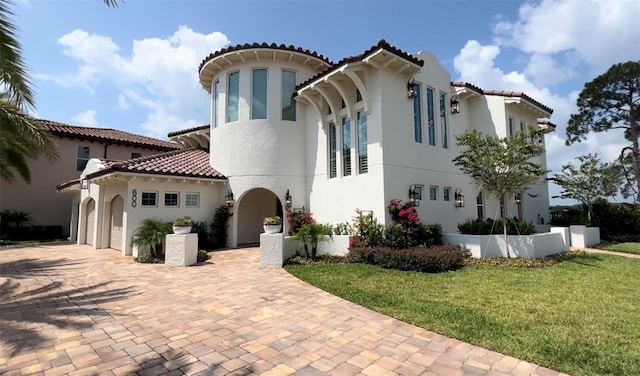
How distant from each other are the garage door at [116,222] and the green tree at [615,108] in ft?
110

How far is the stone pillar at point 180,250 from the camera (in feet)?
37.7

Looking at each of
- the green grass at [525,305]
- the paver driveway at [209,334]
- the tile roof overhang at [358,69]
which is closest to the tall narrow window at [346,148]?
the tile roof overhang at [358,69]

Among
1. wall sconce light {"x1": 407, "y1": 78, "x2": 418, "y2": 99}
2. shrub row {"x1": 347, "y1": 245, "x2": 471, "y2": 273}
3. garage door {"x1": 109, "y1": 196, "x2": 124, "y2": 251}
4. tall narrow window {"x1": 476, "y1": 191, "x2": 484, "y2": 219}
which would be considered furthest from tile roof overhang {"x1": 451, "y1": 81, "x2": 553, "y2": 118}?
garage door {"x1": 109, "y1": 196, "x2": 124, "y2": 251}

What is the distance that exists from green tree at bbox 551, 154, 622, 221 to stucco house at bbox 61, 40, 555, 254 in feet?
7.19

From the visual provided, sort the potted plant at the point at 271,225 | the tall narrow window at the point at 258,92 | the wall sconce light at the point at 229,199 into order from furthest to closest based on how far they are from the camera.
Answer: the tall narrow window at the point at 258,92, the wall sconce light at the point at 229,199, the potted plant at the point at 271,225

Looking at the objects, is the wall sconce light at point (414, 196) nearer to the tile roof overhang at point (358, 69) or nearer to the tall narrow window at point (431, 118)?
the tall narrow window at point (431, 118)

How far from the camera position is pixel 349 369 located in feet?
13.7

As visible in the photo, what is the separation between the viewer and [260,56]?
52.9 feet

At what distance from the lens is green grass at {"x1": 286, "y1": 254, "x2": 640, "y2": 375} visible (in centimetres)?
462

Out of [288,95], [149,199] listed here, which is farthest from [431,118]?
[149,199]

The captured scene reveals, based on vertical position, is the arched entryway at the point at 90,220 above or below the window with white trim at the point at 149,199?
below

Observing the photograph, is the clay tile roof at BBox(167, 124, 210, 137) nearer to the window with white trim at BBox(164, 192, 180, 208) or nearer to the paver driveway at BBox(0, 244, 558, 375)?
the window with white trim at BBox(164, 192, 180, 208)

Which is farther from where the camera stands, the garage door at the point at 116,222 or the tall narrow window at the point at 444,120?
the garage door at the point at 116,222

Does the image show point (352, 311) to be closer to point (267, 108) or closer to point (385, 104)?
point (385, 104)
